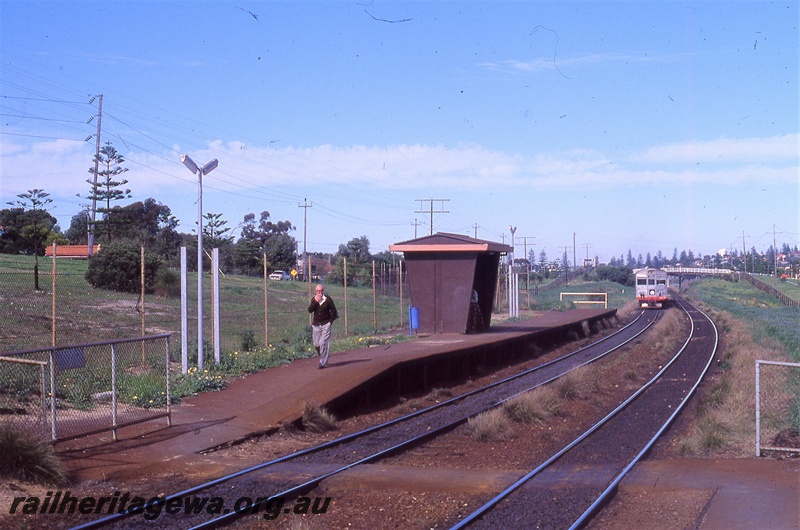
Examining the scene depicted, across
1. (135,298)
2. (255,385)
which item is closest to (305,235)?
(135,298)

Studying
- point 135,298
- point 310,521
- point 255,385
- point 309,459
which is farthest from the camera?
point 135,298

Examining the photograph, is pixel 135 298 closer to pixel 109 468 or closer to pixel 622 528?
pixel 109 468

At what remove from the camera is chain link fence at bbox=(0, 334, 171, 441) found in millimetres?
9641

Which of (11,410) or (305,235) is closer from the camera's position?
(11,410)

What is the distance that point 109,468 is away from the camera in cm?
915

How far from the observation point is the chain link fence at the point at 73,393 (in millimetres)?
9641

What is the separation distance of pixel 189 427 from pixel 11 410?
238 cm

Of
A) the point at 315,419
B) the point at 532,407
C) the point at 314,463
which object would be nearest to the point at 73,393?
the point at 315,419

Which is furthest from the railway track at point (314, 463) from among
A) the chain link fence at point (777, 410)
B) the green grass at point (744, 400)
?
the chain link fence at point (777, 410)

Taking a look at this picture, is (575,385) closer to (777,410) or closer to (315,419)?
(777,410)

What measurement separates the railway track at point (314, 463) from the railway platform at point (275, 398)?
42.6 inches

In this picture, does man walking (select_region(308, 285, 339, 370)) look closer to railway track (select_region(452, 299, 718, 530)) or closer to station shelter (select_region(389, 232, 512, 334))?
railway track (select_region(452, 299, 718, 530))

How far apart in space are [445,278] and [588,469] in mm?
16250

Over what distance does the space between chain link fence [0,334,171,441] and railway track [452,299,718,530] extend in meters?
5.23
